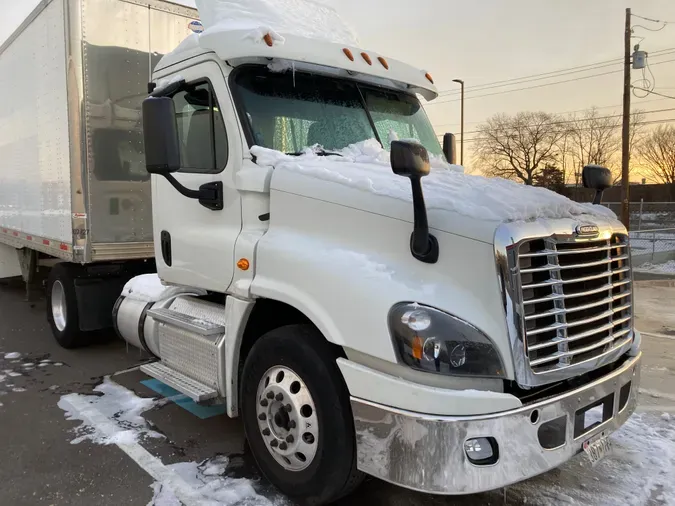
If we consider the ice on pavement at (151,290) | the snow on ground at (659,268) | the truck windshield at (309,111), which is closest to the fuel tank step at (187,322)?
the ice on pavement at (151,290)

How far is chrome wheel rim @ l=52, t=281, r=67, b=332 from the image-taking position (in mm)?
6699

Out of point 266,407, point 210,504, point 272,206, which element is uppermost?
point 272,206

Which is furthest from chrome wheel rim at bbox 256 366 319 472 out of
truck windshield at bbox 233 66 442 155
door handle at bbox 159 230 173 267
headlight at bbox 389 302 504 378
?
door handle at bbox 159 230 173 267

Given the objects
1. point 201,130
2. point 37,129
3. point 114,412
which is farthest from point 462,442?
point 37,129

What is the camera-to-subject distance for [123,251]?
6.17m

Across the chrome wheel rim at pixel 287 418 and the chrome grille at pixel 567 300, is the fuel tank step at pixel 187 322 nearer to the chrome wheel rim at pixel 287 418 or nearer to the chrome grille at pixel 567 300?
the chrome wheel rim at pixel 287 418

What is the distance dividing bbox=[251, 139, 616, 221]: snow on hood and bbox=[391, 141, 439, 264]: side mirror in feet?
0.65

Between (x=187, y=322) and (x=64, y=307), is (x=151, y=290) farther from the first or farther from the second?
(x=64, y=307)

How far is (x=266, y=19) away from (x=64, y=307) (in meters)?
4.41

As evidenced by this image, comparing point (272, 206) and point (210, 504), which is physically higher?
point (272, 206)

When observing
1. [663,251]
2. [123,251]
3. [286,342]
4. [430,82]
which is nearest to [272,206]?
[286,342]

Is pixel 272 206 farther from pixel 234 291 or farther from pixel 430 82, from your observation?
pixel 430 82

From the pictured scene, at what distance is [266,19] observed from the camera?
4.04 metres

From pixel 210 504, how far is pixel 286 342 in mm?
1075
